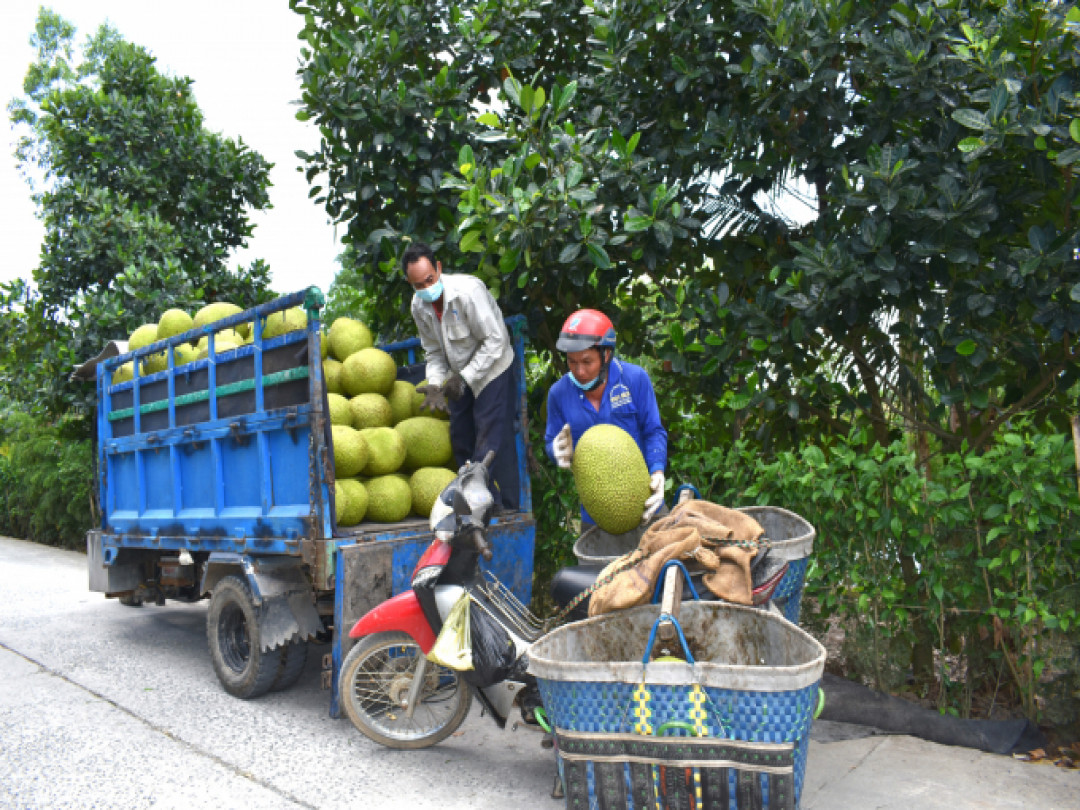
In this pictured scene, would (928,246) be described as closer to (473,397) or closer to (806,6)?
(806,6)

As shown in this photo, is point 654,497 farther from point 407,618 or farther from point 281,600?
point 281,600

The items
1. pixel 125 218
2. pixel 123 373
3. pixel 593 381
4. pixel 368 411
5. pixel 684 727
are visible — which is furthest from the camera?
pixel 125 218

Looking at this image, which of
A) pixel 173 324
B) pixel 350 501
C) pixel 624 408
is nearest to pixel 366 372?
pixel 350 501

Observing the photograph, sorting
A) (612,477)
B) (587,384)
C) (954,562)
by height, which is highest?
(587,384)

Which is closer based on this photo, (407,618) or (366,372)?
(407,618)

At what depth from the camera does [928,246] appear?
12.2ft

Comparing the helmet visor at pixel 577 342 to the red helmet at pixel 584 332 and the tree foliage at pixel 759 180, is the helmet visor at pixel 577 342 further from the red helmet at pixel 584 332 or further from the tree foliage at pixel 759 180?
the tree foliage at pixel 759 180

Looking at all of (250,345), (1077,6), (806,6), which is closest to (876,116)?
(806,6)

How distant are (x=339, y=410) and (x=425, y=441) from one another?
0.57 m

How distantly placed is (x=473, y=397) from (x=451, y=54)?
8.79 ft

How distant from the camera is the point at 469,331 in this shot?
4.89 metres

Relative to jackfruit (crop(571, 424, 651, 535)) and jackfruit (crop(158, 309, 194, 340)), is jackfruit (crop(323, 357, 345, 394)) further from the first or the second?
jackfruit (crop(571, 424, 651, 535))

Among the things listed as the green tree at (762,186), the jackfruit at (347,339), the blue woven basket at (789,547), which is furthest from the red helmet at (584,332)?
the jackfruit at (347,339)

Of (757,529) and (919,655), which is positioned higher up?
(757,529)
